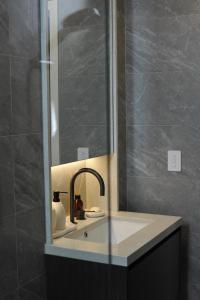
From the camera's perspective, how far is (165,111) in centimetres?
205

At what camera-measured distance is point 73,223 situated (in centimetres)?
112

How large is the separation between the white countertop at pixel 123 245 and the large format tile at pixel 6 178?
0.10 meters

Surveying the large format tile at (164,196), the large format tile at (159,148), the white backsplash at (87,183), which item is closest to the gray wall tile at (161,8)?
the large format tile at (159,148)

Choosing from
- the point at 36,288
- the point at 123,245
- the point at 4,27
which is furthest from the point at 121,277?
the point at 4,27

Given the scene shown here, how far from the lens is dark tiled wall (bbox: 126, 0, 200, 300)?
6.51 feet

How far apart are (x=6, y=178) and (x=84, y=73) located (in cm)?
43

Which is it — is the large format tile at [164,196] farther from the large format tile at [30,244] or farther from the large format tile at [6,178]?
the large format tile at [6,178]

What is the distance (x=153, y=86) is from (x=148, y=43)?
21cm

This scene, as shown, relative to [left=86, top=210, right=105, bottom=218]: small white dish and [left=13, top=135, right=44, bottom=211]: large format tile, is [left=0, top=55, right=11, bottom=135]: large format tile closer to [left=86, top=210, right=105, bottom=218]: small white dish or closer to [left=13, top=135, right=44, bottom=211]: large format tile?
[left=13, top=135, right=44, bottom=211]: large format tile

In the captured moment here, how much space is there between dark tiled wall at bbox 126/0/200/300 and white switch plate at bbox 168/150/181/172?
0.02 m

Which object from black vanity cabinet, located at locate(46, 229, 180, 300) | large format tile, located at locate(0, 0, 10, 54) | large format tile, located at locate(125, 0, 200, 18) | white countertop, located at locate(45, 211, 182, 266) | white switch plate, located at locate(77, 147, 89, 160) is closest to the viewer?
large format tile, located at locate(0, 0, 10, 54)

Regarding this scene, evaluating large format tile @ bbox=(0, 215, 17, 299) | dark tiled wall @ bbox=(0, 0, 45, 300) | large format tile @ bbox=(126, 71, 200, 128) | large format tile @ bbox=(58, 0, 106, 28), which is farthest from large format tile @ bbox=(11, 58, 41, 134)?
large format tile @ bbox=(126, 71, 200, 128)

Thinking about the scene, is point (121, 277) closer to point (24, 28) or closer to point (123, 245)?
point (123, 245)

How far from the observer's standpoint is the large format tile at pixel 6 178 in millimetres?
562
